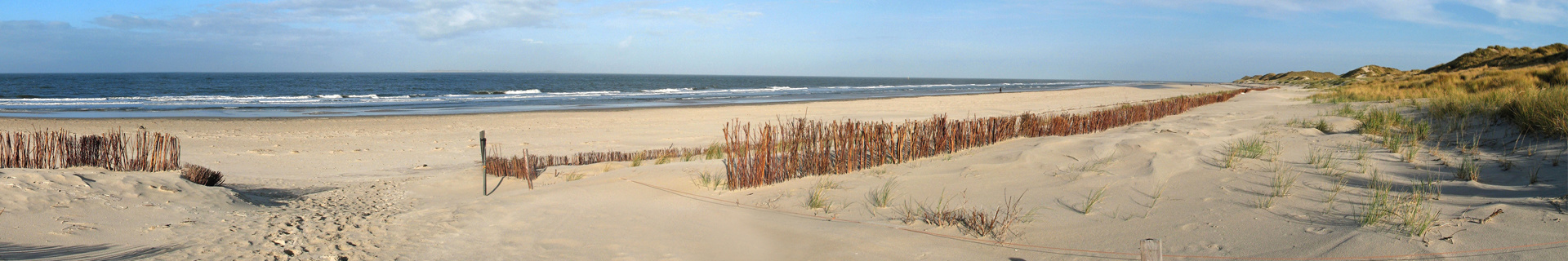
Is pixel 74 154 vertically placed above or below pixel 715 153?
above

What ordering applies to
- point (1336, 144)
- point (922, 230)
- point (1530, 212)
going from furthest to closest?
point (1336, 144), point (922, 230), point (1530, 212)

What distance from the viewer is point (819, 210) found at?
14.2 feet

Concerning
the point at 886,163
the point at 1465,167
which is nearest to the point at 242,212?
the point at 886,163

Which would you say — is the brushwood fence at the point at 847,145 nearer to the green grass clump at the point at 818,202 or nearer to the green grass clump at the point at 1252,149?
the green grass clump at the point at 818,202

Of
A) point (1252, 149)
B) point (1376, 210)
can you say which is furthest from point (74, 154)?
point (1252, 149)

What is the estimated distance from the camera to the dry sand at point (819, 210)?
10.3 ft

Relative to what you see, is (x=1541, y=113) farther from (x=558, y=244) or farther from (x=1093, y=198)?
(x=558, y=244)

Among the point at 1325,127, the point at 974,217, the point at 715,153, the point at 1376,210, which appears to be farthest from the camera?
the point at 715,153

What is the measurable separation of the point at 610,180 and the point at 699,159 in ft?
6.77

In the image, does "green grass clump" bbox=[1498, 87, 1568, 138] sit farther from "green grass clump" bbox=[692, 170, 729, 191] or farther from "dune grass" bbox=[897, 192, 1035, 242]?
"green grass clump" bbox=[692, 170, 729, 191]

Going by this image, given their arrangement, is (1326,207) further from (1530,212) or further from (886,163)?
(886,163)

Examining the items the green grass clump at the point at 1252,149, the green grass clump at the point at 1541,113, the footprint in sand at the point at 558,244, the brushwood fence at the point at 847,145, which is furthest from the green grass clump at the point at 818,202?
the green grass clump at the point at 1541,113

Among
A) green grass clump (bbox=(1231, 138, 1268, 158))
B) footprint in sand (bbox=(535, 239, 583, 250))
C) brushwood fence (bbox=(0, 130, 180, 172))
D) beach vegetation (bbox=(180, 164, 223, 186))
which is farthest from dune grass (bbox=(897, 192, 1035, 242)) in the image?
brushwood fence (bbox=(0, 130, 180, 172))

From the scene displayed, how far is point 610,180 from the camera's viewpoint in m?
5.59
